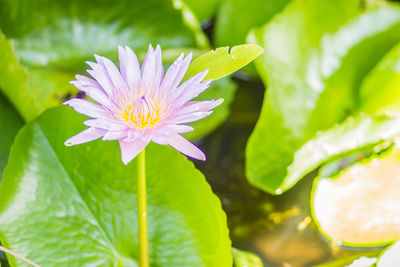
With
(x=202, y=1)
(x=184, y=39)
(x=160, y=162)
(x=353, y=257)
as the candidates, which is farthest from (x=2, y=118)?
(x=353, y=257)

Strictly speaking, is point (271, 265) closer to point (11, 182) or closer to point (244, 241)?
point (244, 241)

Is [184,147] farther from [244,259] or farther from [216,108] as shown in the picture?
[216,108]

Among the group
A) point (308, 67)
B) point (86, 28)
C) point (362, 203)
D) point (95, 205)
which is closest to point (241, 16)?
point (308, 67)

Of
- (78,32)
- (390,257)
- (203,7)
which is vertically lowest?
(390,257)

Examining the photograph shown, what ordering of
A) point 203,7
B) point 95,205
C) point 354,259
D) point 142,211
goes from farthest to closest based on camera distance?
point 203,7, point 354,259, point 95,205, point 142,211

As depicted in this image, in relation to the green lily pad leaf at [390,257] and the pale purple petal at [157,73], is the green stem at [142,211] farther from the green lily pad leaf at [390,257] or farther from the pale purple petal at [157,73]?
the green lily pad leaf at [390,257]

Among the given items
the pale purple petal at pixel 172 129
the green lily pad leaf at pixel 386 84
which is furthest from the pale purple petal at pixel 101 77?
the green lily pad leaf at pixel 386 84
